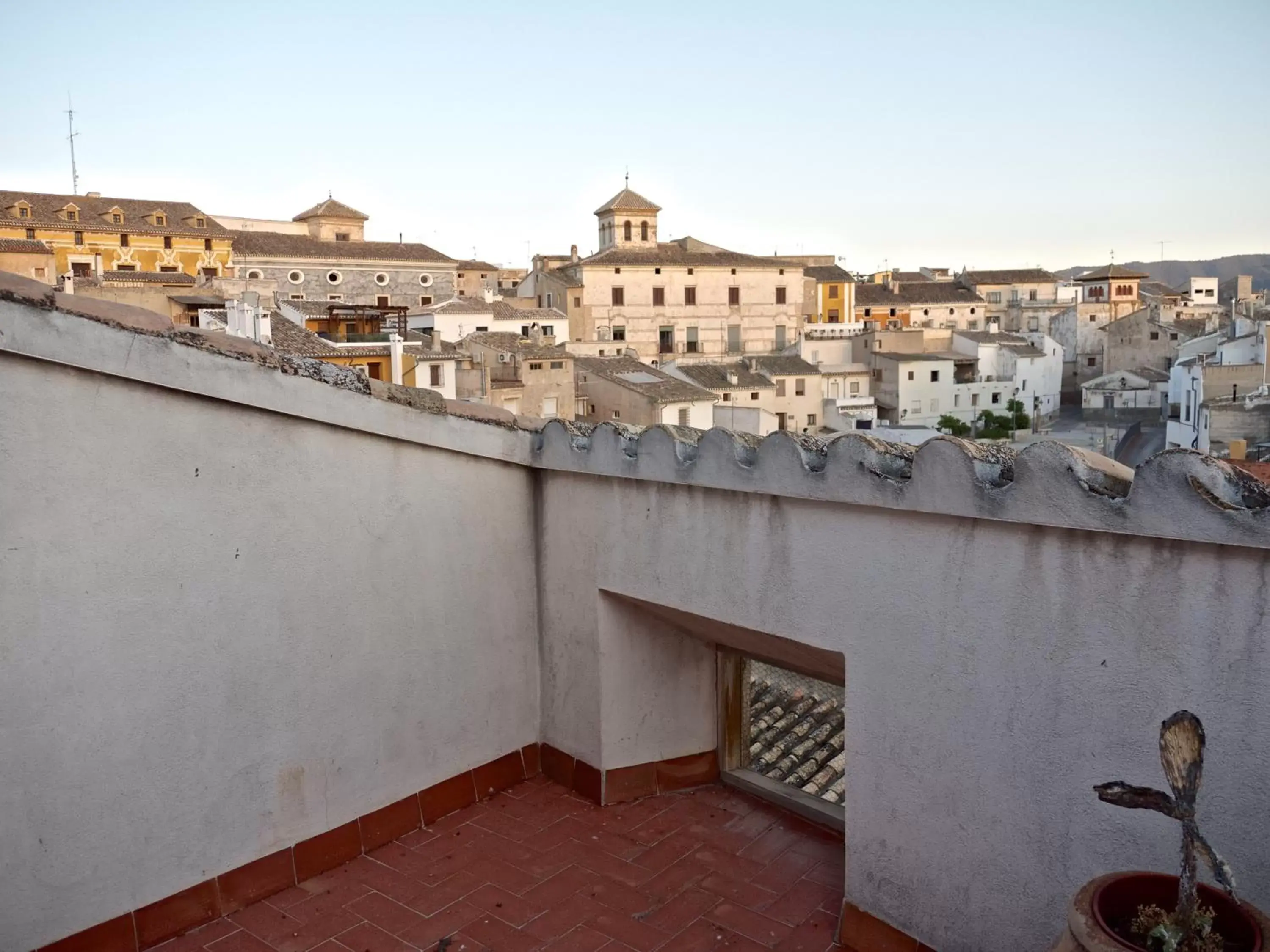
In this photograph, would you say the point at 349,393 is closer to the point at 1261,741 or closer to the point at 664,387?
the point at 1261,741

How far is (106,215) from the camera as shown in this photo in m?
40.2

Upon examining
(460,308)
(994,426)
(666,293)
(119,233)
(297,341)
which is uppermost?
(119,233)

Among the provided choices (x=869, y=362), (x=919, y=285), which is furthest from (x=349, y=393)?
(x=919, y=285)

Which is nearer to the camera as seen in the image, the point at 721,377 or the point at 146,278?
the point at 146,278

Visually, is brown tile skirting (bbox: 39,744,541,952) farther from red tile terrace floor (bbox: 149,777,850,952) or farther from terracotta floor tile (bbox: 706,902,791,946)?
terracotta floor tile (bbox: 706,902,791,946)

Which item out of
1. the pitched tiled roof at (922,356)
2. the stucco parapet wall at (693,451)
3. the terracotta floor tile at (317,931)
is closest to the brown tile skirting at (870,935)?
the stucco parapet wall at (693,451)

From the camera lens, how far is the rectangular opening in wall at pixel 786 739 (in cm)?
575

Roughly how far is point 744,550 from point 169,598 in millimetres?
2575

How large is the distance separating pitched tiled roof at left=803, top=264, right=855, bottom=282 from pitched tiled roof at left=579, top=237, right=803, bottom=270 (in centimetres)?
982

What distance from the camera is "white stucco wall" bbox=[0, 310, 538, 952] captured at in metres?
4.08

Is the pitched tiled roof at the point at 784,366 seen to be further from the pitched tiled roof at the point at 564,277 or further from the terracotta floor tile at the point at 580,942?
the terracotta floor tile at the point at 580,942

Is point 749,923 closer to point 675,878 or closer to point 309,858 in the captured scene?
point 675,878

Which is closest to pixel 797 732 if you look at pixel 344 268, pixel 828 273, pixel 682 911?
pixel 682 911

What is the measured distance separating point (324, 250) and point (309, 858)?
4204cm
